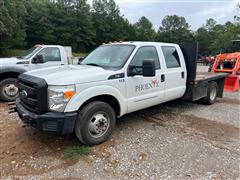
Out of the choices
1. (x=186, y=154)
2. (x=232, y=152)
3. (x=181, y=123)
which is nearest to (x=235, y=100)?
(x=181, y=123)

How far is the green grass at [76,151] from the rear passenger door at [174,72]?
239 cm

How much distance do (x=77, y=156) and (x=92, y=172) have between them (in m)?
0.48

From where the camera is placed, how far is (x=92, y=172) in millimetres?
3090

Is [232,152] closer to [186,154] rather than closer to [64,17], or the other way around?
[186,154]

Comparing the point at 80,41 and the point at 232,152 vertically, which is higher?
the point at 80,41

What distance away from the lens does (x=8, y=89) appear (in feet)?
21.6

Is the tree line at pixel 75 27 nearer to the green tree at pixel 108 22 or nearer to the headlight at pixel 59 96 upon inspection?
the green tree at pixel 108 22

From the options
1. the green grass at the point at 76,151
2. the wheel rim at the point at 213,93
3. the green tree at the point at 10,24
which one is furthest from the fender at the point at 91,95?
the green tree at the point at 10,24

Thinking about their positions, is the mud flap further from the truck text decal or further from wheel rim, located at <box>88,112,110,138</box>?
wheel rim, located at <box>88,112,110,138</box>

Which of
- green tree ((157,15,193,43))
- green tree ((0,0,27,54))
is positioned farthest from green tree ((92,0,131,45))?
green tree ((0,0,27,54))

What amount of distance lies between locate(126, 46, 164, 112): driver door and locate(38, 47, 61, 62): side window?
4331 millimetres

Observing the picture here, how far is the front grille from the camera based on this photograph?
326 centimetres

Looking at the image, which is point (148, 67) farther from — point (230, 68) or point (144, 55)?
point (230, 68)

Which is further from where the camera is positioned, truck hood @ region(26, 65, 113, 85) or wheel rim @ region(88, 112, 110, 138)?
wheel rim @ region(88, 112, 110, 138)
